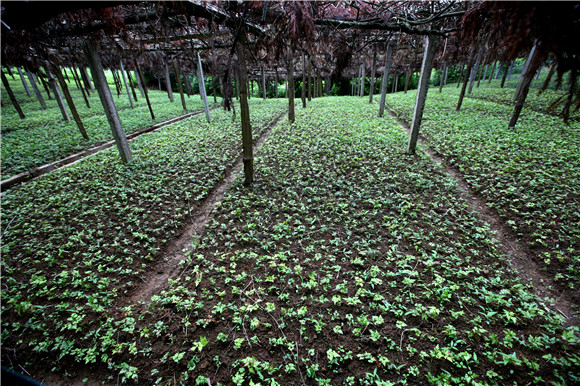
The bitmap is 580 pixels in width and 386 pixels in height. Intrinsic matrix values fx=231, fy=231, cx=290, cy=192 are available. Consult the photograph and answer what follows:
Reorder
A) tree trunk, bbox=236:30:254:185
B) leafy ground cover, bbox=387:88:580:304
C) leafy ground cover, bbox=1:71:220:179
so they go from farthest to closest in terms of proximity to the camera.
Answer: leafy ground cover, bbox=1:71:220:179, tree trunk, bbox=236:30:254:185, leafy ground cover, bbox=387:88:580:304

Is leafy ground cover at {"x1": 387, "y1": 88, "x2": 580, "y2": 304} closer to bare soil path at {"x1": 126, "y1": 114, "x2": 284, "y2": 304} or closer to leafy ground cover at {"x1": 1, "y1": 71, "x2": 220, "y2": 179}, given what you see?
bare soil path at {"x1": 126, "y1": 114, "x2": 284, "y2": 304}

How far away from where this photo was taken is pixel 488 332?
272 centimetres

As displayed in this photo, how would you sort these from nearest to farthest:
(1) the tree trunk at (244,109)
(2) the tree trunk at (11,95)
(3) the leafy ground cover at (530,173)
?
1. (3) the leafy ground cover at (530,173)
2. (1) the tree trunk at (244,109)
3. (2) the tree trunk at (11,95)

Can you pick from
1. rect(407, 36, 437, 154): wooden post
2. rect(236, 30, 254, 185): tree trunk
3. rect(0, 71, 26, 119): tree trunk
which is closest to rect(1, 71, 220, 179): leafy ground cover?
rect(0, 71, 26, 119): tree trunk

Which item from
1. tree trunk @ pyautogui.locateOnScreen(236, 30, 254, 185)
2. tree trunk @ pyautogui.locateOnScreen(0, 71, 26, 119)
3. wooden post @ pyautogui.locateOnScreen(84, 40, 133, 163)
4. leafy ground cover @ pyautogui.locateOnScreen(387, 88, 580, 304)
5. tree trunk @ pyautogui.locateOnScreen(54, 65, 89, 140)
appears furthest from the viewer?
tree trunk @ pyautogui.locateOnScreen(0, 71, 26, 119)

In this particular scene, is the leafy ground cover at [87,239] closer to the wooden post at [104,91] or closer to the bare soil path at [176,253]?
the bare soil path at [176,253]

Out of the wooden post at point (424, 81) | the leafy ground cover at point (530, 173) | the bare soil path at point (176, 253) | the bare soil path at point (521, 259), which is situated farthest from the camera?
the wooden post at point (424, 81)

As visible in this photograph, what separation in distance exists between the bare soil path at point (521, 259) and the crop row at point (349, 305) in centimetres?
17

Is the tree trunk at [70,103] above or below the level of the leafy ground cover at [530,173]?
above

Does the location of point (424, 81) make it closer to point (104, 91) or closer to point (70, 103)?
point (104, 91)

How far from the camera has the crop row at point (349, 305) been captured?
8.04 ft

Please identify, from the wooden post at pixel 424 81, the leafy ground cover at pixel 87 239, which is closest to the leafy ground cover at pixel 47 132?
the leafy ground cover at pixel 87 239

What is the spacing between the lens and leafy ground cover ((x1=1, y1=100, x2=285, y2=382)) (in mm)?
2857

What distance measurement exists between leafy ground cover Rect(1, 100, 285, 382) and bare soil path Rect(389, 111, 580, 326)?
544cm
